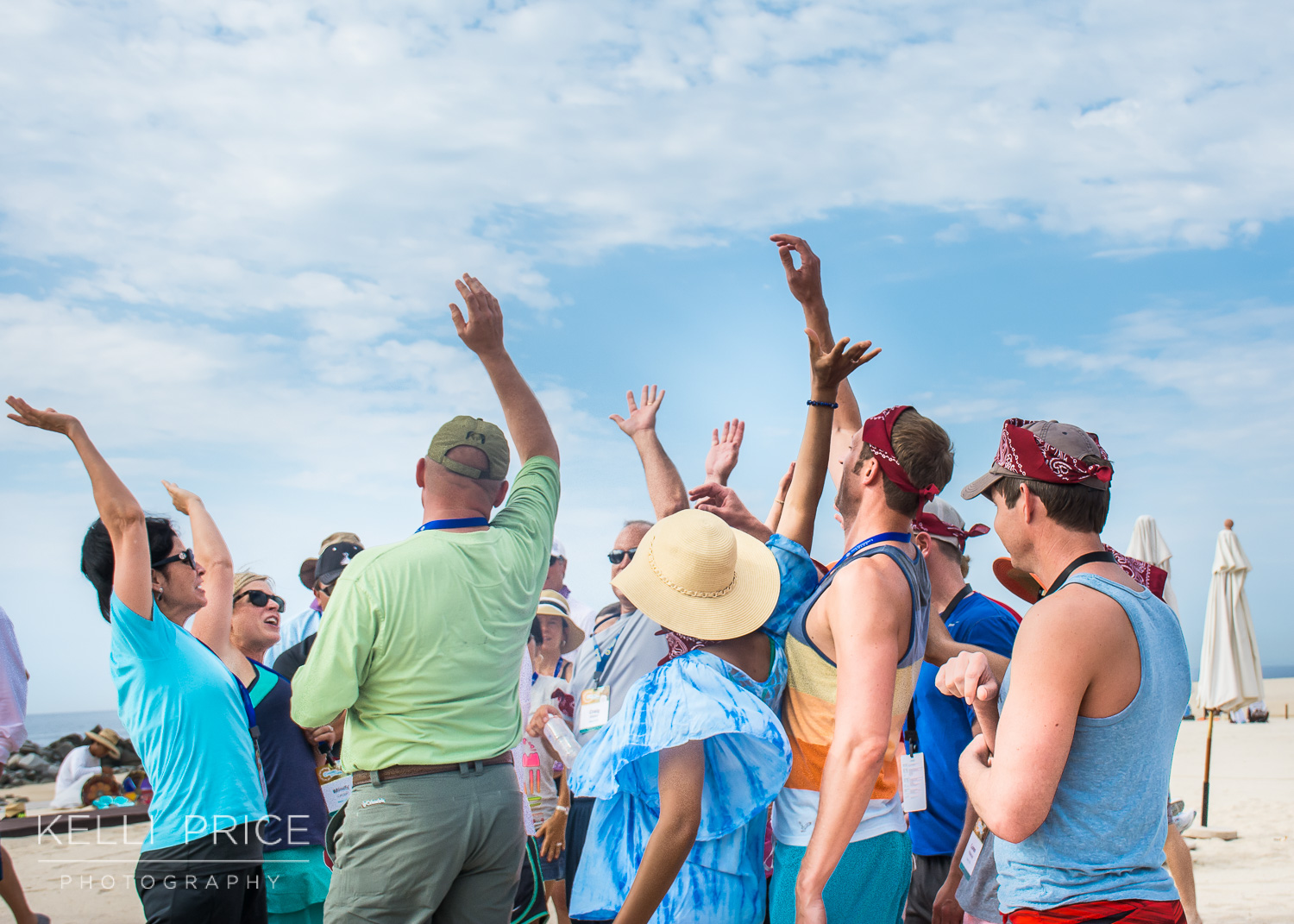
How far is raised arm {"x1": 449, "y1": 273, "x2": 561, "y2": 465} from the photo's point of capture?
3.25 metres

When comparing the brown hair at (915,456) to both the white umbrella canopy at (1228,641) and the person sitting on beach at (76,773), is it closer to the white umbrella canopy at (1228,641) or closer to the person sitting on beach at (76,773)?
the white umbrella canopy at (1228,641)

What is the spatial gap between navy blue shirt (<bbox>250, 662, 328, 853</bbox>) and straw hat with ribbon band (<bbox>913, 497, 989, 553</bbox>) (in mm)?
2755

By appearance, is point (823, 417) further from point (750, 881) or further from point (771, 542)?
point (750, 881)

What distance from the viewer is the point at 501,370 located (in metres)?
3.31

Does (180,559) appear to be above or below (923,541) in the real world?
above

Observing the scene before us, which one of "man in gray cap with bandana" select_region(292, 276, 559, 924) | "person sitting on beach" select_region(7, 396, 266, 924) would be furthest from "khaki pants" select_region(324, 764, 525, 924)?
"person sitting on beach" select_region(7, 396, 266, 924)

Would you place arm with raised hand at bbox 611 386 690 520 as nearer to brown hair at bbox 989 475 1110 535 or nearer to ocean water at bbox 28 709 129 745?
brown hair at bbox 989 475 1110 535

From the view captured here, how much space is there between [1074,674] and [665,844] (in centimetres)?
102

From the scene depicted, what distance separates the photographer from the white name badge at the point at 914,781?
3.18 metres

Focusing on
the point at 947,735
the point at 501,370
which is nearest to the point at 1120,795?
the point at 947,735

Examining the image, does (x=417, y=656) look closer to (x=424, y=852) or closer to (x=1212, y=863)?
(x=424, y=852)

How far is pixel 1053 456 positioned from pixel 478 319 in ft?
6.81

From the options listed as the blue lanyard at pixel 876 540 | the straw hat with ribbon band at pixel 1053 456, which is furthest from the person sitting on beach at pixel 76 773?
the straw hat with ribbon band at pixel 1053 456

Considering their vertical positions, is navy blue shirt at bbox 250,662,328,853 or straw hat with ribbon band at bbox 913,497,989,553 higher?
straw hat with ribbon band at bbox 913,497,989,553
